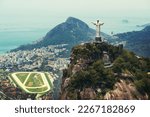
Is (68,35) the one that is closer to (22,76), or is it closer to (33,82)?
(22,76)

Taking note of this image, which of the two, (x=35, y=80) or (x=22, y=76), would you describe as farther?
(x=22, y=76)

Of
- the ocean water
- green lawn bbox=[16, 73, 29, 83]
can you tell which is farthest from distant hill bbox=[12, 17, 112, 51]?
green lawn bbox=[16, 73, 29, 83]

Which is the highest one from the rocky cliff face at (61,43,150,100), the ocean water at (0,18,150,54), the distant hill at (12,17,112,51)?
the rocky cliff face at (61,43,150,100)

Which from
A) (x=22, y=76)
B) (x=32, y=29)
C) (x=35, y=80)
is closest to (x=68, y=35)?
(x=22, y=76)

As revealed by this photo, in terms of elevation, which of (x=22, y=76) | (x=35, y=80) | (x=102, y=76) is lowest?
(x=22, y=76)

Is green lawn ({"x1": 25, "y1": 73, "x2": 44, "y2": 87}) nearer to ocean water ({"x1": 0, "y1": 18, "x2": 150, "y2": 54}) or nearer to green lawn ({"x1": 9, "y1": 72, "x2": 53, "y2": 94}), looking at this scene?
green lawn ({"x1": 9, "y1": 72, "x2": 53, "y2": 94})

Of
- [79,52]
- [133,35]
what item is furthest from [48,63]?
[79,52]
